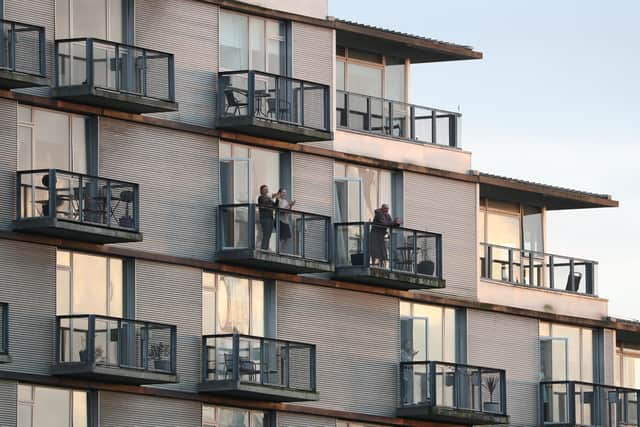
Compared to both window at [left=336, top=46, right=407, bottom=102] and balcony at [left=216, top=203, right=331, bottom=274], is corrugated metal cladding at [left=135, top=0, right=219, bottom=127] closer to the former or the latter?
balcony at [left=216, top=203, right=331, bottom=274]

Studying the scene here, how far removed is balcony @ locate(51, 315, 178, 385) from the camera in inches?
2689

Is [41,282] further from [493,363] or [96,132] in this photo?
[493,363]

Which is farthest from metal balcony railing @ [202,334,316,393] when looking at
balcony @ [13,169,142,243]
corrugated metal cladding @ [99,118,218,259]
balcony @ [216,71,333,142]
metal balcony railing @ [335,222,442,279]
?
balcony @ [216,71,333,142]

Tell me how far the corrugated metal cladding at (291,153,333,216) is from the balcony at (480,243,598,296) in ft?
25.6

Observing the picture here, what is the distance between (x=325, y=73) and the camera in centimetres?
7794


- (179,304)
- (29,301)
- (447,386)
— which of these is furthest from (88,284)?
(447,386)

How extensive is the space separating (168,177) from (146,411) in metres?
6.06

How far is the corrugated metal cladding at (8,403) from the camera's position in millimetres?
67250

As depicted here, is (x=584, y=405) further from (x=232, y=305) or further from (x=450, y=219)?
(x=232, y=305)

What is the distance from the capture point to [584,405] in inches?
3300

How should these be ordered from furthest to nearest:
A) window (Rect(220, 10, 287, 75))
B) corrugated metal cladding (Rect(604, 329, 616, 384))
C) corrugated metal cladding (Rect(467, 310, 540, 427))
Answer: corrugated metal cladding (Rect(604, 329, 616, 384))
corrugated metal cladding (Rect(467, 310, 540, 427))
window (Rect(220, 10, 287, 75))

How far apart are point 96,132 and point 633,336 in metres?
25.7

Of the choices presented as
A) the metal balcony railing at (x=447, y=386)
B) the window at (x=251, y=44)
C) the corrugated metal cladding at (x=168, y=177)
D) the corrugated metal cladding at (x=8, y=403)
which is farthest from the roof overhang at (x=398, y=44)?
the corrugated metal cladding at (x=8, y=403)

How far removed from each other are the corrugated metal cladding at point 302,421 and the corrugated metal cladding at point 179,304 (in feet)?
11.5
